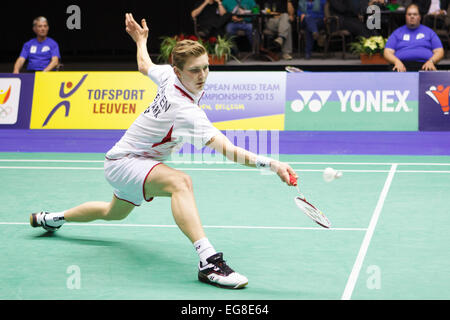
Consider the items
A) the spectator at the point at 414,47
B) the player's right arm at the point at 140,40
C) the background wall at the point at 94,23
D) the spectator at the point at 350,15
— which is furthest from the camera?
the background wall at the point at 94,23

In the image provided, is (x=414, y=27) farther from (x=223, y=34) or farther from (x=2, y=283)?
(x=2, y=283)

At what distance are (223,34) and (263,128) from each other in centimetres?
501

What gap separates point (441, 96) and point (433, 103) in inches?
5.3

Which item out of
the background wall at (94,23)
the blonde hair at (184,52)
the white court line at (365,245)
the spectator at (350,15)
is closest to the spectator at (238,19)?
the spectator at (350,15)

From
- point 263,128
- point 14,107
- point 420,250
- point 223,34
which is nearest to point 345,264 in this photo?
point 420,250

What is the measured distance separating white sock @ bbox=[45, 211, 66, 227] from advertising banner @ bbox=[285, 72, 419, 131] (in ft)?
16.2

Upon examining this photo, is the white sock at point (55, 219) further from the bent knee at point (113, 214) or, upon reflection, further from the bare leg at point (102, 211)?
the bent knee at point (113, 214)

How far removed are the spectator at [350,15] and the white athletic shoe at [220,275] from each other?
1063 centimetres

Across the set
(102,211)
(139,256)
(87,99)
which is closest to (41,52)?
(87,99)

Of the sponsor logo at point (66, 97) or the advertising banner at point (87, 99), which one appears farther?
the sponsor logo at point (66, 97)

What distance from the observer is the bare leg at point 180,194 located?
4512 millimetres

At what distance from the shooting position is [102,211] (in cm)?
527

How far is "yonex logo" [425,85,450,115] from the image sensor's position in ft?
32.2

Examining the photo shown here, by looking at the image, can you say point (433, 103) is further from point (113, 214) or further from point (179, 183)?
point (179, 183)
